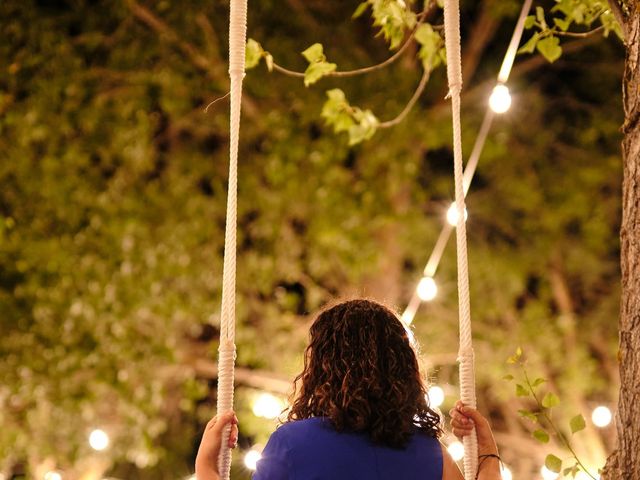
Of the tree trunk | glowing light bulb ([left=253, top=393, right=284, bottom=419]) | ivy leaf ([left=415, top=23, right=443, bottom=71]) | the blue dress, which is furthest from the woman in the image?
glowing light bulb ([left=253, top=393, right=284, bottom=419])

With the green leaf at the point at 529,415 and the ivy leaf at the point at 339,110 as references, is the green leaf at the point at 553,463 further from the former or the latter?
the ivy leaf at the point at 339,110

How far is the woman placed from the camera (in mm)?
1254

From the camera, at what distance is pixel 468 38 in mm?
5617

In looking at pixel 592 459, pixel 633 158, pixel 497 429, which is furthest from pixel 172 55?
pixel 497 429

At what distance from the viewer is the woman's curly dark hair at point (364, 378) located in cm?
131

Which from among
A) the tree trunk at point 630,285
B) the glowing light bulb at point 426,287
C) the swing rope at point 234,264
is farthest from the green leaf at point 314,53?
the glowing light bulb at point 426,287

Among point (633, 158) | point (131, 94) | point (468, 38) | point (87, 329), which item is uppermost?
point (468, 38)

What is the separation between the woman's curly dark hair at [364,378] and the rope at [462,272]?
81 mm

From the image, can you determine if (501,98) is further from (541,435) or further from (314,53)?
(541,435)

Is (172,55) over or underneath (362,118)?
over

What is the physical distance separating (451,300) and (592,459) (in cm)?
164

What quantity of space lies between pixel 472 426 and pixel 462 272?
11.5 inches

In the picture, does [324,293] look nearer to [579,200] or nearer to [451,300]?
[451,300]

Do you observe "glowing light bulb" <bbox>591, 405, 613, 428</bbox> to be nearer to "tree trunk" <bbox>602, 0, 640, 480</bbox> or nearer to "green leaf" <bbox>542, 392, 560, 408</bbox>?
"green leaf" <bbox>542, 392, 560, 408</bbox>
